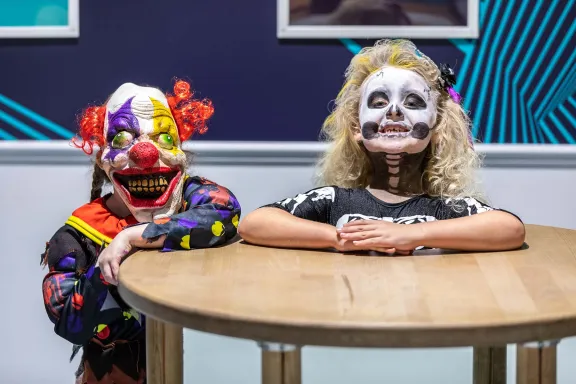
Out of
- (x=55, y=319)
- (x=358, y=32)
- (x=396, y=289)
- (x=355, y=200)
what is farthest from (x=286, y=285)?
(x=358, y=32)

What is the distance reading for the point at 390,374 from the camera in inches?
91.2

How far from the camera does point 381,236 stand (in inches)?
56.9

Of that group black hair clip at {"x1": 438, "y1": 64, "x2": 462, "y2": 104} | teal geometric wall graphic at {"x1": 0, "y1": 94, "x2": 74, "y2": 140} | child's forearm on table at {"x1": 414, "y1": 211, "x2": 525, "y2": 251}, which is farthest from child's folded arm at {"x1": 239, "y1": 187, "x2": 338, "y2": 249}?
teal geometric wall graphic at {"x1": 0, "y1": 94, "x2": 74, "y2": 140}

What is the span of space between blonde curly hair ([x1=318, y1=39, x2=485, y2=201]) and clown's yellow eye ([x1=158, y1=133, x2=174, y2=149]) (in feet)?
1.16

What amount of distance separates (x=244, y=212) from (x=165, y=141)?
68 centimetres

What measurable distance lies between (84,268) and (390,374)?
3.38 ft

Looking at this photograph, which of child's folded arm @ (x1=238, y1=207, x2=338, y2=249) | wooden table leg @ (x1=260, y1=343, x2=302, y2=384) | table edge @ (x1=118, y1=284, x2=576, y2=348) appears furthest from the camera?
child's folded arm @ (x1=238, y1=207, x2=338, y2=249)

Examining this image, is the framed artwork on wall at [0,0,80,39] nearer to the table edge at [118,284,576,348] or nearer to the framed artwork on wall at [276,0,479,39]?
the framed artwork on wall at [276,0,479,39]

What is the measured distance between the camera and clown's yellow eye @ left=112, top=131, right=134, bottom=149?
1649 millimetres

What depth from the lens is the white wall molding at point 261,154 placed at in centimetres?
222

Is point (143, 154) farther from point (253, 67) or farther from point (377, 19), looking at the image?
point (377, 19)

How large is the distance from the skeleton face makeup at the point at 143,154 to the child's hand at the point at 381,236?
41 centimetres

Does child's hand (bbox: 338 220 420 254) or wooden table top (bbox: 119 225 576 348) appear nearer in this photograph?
wooden table top (bbox: 119 225 576 348)

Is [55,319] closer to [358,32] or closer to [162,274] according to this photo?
[162,274]
